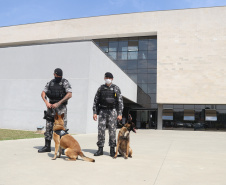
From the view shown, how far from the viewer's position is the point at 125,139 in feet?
15.8

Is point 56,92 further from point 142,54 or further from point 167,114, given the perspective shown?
point 142,54

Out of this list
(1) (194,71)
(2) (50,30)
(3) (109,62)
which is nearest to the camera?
(3) (109,62)

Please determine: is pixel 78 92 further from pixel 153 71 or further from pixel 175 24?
pixel 175 24

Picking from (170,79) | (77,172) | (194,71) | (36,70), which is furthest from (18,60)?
(194,71)

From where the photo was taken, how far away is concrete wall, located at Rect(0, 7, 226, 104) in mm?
26859

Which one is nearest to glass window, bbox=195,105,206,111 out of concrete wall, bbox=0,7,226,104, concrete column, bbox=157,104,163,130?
concrete wall, bbox=0,7,226,104

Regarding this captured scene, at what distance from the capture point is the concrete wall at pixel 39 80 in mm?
13609

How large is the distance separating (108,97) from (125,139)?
107 centimetres

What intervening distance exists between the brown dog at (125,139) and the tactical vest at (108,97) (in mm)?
742

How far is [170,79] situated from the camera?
91.2 ft

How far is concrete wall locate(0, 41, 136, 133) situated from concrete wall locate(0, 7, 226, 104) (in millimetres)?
14938

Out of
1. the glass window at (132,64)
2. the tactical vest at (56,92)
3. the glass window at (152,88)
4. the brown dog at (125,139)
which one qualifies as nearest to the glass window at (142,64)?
the glass window at (132,64)

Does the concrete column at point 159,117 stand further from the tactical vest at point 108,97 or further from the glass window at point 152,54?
the tactical vest at point 108,97

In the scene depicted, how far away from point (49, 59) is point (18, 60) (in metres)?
2.29
